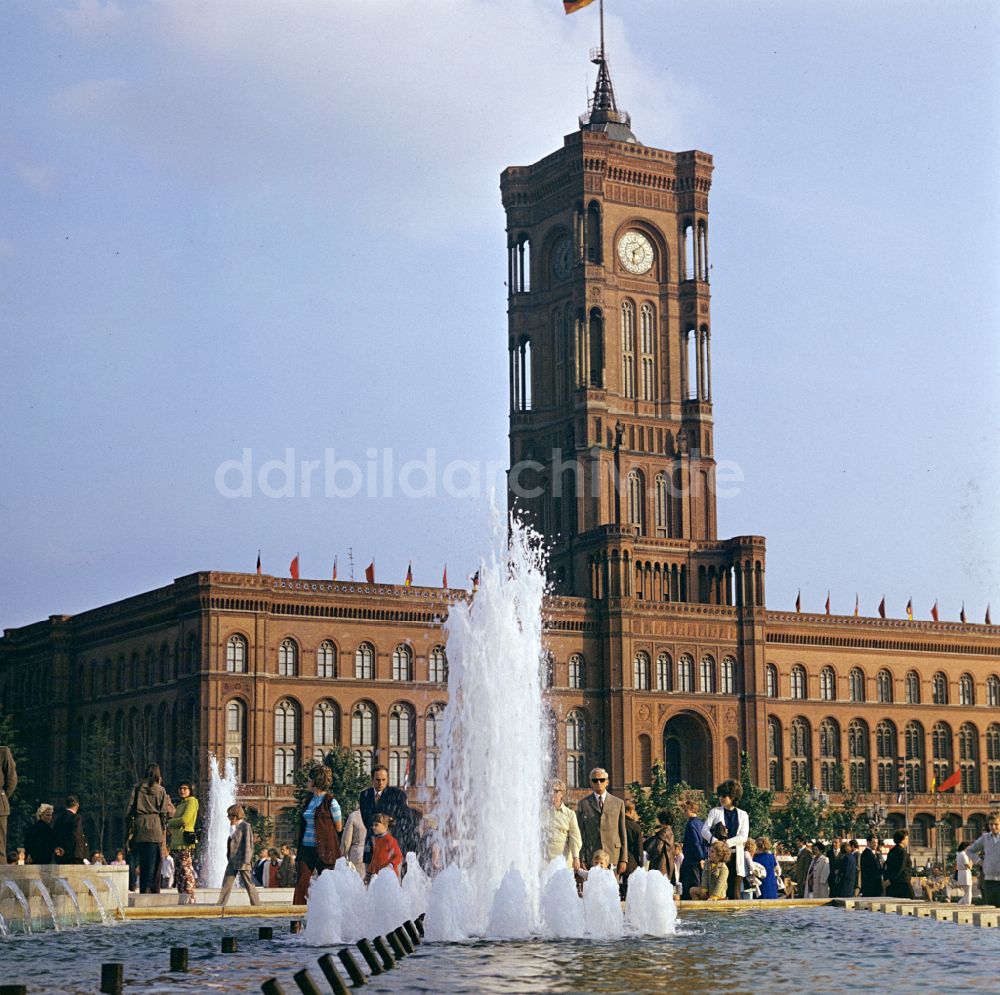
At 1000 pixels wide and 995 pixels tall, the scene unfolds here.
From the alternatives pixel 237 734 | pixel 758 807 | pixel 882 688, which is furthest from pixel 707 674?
pixel 237 734

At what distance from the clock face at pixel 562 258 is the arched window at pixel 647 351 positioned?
4406 millimetres

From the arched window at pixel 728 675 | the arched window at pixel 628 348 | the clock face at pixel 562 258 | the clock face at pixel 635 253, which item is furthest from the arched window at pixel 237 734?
the clock face at pixel 635 253

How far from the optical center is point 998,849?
2550 cm

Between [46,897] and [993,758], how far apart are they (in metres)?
91.1

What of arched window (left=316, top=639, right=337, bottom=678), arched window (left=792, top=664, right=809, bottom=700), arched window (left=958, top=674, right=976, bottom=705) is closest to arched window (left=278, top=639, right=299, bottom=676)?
arched window (left=316, top=639, right=337, bottom=678)

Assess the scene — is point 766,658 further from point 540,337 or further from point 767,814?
point 540,337

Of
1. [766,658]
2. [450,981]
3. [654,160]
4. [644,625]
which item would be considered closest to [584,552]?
[644,625]

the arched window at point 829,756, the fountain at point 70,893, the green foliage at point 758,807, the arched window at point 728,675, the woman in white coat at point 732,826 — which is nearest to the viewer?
the fountain at point 70,893

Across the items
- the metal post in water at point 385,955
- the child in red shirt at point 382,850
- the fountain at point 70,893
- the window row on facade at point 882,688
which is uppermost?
the window row on facade at point 882,688

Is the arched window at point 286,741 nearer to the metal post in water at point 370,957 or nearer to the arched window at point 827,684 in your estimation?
the arched window at point 827,684

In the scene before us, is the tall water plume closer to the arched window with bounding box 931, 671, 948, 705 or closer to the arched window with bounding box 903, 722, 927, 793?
the arched window with bounding box 903, 722, 927, 793

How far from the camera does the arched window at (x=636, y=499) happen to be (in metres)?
100

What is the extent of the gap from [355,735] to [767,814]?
1897 cm

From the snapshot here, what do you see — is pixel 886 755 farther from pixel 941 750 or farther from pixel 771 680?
pixel 771 680
